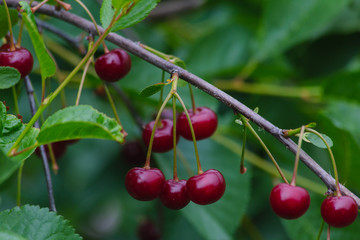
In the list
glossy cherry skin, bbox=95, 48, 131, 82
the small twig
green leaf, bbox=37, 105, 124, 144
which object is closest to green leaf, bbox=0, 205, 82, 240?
the small twig

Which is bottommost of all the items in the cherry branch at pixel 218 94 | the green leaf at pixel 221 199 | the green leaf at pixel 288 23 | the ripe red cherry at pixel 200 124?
the green leaf at pixel 221 199

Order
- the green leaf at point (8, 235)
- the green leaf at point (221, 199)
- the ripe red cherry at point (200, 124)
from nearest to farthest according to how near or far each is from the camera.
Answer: the green leaf at point (8, 235)
the ripe red cherry at point (200, 124)
the green leaf at point (221, 199)

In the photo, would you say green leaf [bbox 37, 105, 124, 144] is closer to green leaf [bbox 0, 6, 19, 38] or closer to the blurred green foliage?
green leaf [bbox 0, 6, 19, 38]

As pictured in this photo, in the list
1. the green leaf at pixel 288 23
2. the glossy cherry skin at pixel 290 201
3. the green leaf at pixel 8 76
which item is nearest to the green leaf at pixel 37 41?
the green leaf at pixel 8 76

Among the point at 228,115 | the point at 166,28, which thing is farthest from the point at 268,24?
the point at 166,28

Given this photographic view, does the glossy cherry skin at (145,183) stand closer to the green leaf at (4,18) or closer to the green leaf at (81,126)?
the green leaf at (81,126)
